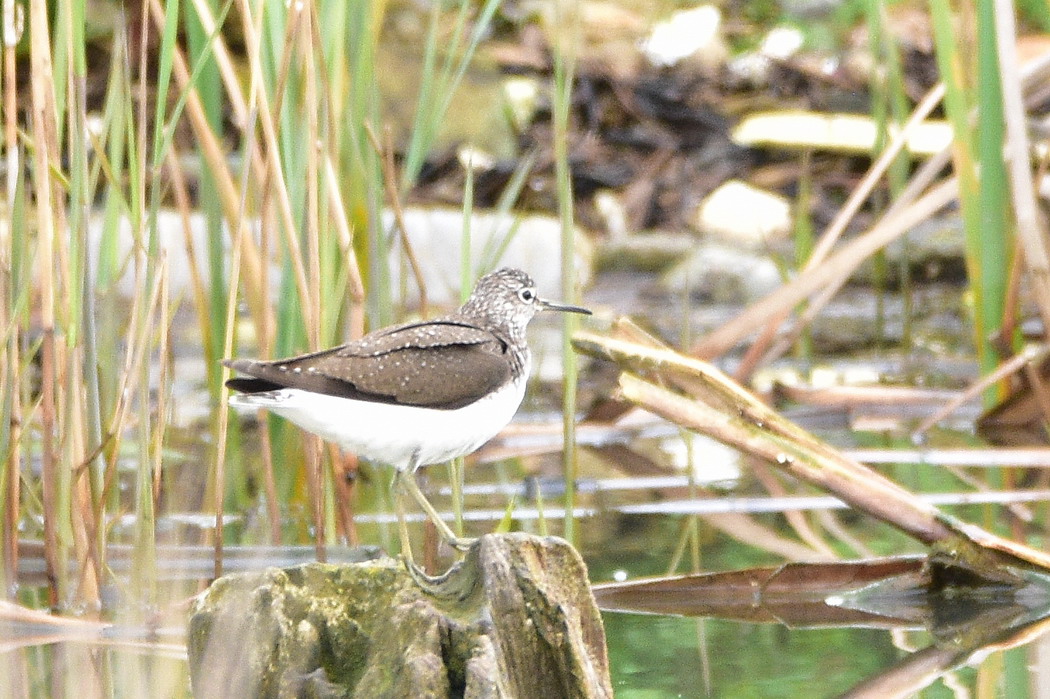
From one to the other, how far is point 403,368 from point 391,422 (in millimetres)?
153

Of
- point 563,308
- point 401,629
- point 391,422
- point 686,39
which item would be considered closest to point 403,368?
point 391,422

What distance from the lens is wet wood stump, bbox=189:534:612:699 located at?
290 centimetres

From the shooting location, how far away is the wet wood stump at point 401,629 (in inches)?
114

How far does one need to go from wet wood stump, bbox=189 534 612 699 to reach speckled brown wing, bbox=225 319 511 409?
2.53 feet

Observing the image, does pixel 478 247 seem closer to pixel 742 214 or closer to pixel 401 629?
pixel 742 214

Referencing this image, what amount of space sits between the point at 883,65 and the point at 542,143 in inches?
88.7

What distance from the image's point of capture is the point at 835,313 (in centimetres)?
873

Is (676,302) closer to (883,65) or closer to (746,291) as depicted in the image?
(746,291)

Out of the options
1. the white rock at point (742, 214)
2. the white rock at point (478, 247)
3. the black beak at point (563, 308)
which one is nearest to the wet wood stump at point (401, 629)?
the black beak at point (563, 308)

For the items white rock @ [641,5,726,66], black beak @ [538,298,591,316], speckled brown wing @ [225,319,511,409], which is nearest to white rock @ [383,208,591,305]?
white rock @ [641,5,726,66]

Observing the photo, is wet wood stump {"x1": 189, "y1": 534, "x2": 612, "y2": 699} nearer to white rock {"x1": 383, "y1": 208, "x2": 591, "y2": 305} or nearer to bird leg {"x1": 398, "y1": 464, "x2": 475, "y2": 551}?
bird leg {"x1": 398, "y1": 464, "x2": 475, "y2": 551}

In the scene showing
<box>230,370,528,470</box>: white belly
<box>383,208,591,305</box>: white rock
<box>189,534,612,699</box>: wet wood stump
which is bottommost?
<box>189,534,612,699</box>: wet wood stump

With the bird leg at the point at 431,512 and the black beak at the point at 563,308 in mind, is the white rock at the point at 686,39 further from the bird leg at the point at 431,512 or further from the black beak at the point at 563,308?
the bird leg at the point at 431,512

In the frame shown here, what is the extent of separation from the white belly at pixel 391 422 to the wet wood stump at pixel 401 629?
2.45 ft
